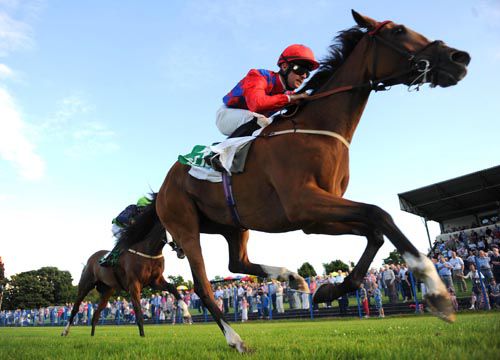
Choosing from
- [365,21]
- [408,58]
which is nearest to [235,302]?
[365,21]

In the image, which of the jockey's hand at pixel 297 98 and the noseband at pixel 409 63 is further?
the jockey's hand at pixel 297 98

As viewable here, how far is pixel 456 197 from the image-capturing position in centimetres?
3014

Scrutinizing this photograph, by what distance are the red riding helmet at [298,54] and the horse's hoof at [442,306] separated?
9.47 feet

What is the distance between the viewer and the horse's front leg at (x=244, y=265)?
504 cm

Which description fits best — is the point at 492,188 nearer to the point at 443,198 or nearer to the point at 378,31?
the point at 443,198

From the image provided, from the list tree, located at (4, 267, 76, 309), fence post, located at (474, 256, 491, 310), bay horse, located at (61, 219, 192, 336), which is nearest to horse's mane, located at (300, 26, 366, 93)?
bay horse, located at (61, 219, 192, 336)

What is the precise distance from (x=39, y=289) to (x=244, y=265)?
105207mm

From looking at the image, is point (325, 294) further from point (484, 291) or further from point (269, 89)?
point (484, 291)

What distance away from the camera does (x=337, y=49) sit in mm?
4758

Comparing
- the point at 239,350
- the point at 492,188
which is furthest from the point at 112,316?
the point at 239,350

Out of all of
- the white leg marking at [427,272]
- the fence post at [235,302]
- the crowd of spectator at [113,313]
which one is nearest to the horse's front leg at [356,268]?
the white leg marking at [427,272]

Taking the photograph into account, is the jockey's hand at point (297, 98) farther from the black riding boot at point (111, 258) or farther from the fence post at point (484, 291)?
the fence post at point (484, 291)

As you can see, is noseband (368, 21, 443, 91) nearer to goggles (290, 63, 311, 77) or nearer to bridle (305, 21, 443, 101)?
bridle (305, 21, 443, 101)

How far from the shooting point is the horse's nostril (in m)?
3.80
